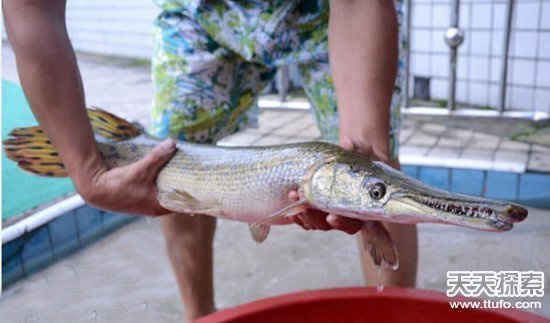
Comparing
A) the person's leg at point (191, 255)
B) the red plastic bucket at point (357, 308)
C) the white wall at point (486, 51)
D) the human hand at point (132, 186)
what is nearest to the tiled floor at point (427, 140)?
the white wall at point (486, 51)

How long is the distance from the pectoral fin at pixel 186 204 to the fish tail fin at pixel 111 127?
34 centimetres

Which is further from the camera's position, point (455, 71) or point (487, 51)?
point (487, 51)

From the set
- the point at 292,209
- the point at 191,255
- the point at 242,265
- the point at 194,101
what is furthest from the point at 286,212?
the point at 242,265

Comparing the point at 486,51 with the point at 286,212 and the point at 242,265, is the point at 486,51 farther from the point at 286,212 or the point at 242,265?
the point at 286,212

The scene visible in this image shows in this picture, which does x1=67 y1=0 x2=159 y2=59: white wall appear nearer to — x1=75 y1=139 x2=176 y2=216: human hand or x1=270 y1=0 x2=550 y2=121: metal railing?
x1=270 y1=0 x2=550 y2=121: metal railing

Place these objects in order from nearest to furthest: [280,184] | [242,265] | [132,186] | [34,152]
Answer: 1. [280,184]
2. [132,186]
3. [34,152]
4. [242,265]

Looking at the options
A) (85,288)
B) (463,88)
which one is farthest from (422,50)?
(85,288)

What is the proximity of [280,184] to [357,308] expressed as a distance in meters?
0.36

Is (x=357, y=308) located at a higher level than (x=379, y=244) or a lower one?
lower

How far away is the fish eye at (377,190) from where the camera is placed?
3.75 ft

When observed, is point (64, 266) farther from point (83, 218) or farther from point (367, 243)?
point (367, 243)

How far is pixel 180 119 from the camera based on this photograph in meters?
1.89

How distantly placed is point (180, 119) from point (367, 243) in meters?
0.85

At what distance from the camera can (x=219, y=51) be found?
6.31 feet
